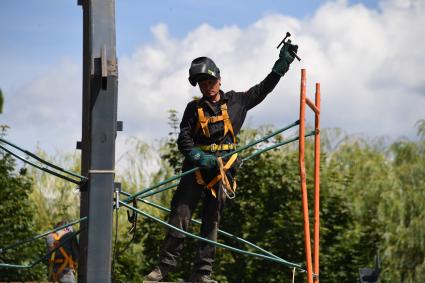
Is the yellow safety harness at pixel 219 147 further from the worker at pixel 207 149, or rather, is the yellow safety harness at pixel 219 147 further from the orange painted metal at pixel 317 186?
the orange painted metal at pixel 317 186

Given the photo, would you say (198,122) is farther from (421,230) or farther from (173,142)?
(421,230)

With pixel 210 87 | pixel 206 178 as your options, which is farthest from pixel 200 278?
pixel 210 87

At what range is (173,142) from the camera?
21234 mm

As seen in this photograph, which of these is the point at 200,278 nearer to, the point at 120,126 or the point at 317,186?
the point at 317,186

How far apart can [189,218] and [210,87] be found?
3.44ft

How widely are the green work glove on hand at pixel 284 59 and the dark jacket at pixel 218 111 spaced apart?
0.17ft

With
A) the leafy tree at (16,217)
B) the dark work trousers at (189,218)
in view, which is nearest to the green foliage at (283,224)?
the leafy tree at (16,217)

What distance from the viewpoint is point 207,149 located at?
852 cm

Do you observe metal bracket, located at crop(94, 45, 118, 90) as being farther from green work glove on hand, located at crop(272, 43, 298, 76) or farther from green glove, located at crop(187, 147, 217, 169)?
green work glove on hand, located at crop(272, 43, 298, 76)

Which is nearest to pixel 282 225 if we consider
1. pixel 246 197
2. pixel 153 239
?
pixel 246 197

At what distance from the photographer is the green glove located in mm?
8344

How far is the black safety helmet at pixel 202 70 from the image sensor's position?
8477 mm

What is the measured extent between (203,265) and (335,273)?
45.2 feet

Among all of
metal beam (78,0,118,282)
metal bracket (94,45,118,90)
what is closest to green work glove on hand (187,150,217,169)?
metal beam (78,0,118,282)
